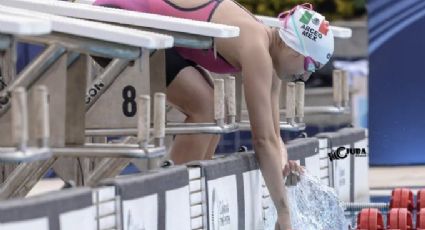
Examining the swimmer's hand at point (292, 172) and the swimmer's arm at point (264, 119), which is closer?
the swimmer's arm at point (264, 119)

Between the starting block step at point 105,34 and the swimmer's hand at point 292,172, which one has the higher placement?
the starting block step at point 105,34

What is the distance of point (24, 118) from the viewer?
4480mm

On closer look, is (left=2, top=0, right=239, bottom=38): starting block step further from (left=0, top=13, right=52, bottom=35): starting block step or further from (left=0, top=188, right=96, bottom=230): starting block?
(left=0, top=13, right=52, bottom=35): starting block step

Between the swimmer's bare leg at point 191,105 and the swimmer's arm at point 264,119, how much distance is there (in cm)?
43

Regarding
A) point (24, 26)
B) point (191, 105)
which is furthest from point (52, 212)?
point (191, 105)

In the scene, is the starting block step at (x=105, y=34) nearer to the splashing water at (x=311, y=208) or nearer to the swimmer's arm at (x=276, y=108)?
the swimmer's arm at (x=276, y=108)

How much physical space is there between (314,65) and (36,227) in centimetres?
253

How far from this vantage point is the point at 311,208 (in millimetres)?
7512

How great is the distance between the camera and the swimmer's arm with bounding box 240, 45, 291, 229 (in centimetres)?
636

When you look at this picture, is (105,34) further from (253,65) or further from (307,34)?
(307,34)

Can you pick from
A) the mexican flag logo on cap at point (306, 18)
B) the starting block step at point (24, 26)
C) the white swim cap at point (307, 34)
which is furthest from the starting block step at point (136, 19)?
the starting block step at point (24, 26)

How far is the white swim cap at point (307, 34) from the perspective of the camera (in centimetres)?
668

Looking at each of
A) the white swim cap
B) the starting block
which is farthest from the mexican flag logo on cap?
the starting block

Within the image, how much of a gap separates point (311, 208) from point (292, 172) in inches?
22.4
